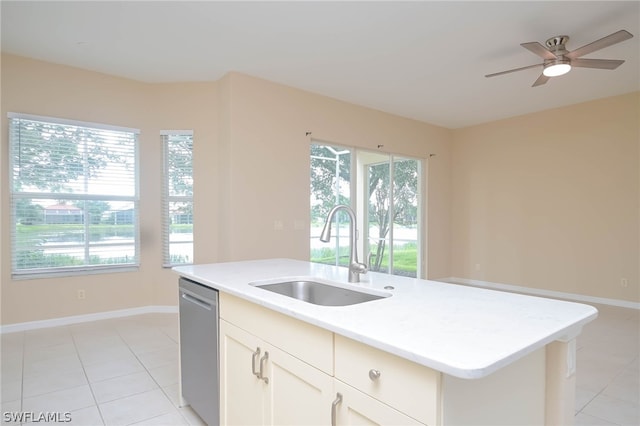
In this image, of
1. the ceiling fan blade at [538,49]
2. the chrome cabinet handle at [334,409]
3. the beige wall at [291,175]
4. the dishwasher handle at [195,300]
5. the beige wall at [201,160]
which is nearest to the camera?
the chrome cabinet handle at [334,409]

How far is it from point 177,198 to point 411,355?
418 cm

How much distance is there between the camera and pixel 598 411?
2.19m

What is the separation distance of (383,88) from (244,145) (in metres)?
1.97

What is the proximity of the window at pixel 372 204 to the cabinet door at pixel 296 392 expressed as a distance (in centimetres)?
344

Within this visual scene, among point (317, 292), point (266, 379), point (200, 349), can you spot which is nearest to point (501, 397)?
point (266, 379)

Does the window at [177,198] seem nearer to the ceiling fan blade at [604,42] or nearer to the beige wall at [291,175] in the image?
the beige wall at [291,175]

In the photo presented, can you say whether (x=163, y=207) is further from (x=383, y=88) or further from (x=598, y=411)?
(x=598, y=411)

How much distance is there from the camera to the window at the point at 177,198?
174 inches

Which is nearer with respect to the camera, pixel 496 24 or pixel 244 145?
pixel 496 24

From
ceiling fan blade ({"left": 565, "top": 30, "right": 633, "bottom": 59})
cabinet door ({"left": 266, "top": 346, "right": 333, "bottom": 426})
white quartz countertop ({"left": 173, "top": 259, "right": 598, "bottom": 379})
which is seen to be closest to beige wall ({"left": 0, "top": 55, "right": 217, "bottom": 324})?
white quartz countertop ({"left": 173, "top": 259, "right": 598, "bottom": 379})

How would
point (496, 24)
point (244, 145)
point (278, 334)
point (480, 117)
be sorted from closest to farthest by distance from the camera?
1. point (278, 334)
2. point (496, 24)
3. point (244, 145)
4. point (480, 117)

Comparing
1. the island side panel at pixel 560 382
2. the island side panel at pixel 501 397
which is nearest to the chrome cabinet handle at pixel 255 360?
the island side panel at pixel 501 397

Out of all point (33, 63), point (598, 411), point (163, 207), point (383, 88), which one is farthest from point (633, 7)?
point (33, 63)

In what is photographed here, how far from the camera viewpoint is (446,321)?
1.13 m
